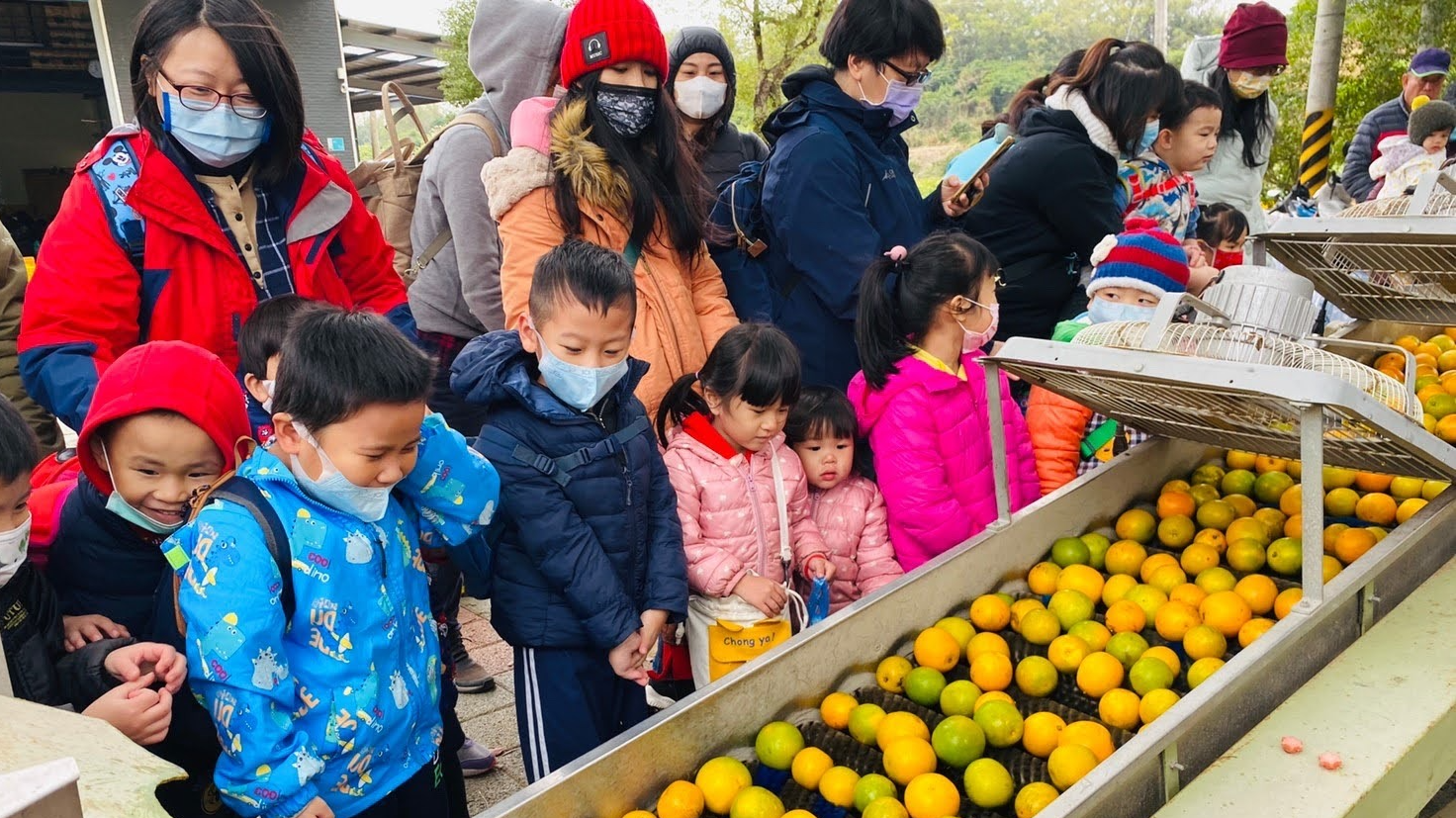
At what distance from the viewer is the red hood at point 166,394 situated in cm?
193

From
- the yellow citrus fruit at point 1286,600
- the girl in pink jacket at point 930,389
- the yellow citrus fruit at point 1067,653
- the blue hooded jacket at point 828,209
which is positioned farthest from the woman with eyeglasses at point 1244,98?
the yellow citrus fruit at point 1067,653

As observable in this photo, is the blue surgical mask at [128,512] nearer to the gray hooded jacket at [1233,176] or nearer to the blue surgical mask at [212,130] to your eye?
the blue surgical mask at [212,130]

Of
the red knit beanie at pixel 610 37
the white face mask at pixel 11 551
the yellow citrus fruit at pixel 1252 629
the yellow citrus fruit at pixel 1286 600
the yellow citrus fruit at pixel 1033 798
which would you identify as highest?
the red knit beanie at pixel 610 37

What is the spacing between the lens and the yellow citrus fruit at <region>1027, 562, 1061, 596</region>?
2643 millimetres

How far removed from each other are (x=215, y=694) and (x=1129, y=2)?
184ft

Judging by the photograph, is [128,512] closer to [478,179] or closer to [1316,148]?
[478,179]

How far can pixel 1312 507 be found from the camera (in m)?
2.05

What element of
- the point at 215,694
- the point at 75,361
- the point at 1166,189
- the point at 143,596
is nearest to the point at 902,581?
the point at 215,694

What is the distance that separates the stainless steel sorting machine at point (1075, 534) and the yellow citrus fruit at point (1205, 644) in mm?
186

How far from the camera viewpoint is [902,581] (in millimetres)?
2424

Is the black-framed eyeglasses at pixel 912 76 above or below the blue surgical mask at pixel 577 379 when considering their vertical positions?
above

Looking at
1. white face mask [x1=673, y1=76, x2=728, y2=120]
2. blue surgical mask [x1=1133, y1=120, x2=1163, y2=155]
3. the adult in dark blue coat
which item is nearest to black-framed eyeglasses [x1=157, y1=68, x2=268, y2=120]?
the adult in dark blue coat

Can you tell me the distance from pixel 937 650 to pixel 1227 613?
0.68 m

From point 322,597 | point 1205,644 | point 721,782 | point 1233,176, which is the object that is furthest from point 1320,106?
point 322,597
